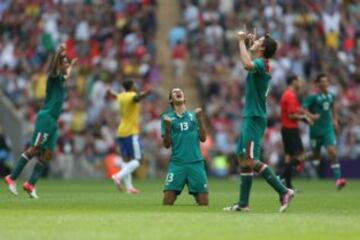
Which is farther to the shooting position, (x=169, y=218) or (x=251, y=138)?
(x=251, y=138)

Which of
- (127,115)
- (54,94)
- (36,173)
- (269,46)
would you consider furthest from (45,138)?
(269,46)

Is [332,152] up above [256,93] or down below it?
below

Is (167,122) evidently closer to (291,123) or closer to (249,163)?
(249,163)

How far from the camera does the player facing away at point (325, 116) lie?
2880 cm

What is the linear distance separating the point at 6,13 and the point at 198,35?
6.77m

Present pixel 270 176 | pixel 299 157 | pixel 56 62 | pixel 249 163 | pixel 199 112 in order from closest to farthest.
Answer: pixel 270 176, pixel 249 163, pixel 199 112, pixel 56 62, pixel 299 157

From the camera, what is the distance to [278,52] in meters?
43.1

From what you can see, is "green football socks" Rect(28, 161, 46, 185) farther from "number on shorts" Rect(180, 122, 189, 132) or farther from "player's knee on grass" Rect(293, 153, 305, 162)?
"player's knee on grass" Rect(293, 153, 305, 162)

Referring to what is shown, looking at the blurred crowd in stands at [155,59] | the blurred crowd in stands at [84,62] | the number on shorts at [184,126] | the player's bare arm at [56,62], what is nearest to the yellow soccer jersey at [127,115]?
the player's bare arm at [56,62]

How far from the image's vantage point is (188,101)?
43.1 metres

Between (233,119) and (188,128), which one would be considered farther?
(233,119)

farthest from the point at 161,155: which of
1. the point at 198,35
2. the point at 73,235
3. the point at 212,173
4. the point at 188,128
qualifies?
the point at 73,235

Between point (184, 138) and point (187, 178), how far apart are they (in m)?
0.67

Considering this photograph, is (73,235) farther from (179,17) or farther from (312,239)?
(179,17)
